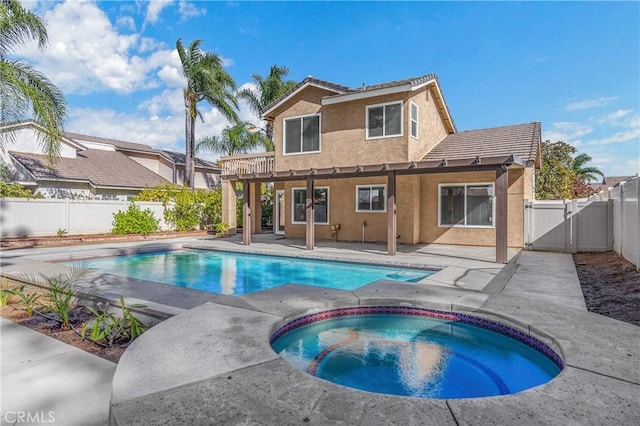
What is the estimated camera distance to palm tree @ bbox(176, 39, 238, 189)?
23.9m

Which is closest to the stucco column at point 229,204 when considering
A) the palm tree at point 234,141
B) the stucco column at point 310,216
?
the stucco column at point 310,216

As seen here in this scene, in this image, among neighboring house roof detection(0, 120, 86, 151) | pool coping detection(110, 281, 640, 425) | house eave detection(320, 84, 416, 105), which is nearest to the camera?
pool coping detection(110, 281, 640, 425)

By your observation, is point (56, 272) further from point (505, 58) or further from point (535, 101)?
point (535, 101)

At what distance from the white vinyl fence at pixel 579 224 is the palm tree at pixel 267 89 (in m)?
20.9

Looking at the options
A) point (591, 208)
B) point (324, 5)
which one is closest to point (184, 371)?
point (591, 208)

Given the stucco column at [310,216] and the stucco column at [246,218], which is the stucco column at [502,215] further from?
the stucco column at [246,218]

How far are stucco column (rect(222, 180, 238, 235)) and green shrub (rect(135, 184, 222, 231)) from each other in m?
1.97

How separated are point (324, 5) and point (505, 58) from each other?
10192mm

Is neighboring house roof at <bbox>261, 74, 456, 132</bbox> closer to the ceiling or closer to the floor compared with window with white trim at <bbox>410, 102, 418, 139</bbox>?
closer to the ceiling

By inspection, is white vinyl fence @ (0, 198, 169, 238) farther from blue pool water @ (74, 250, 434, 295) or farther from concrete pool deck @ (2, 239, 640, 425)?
concrete pool deck @ (2, 239, 640, 425)

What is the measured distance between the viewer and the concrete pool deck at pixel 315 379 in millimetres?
2584

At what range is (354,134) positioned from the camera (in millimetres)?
14594

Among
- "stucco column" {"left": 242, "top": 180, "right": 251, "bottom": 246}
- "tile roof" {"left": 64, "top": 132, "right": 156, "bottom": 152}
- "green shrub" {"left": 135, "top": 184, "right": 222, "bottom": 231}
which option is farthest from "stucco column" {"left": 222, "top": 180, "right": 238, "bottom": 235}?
"tile roof" {"left": 64, "top": 132, "right": 156, "bottom": 152}

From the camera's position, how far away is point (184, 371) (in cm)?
327
